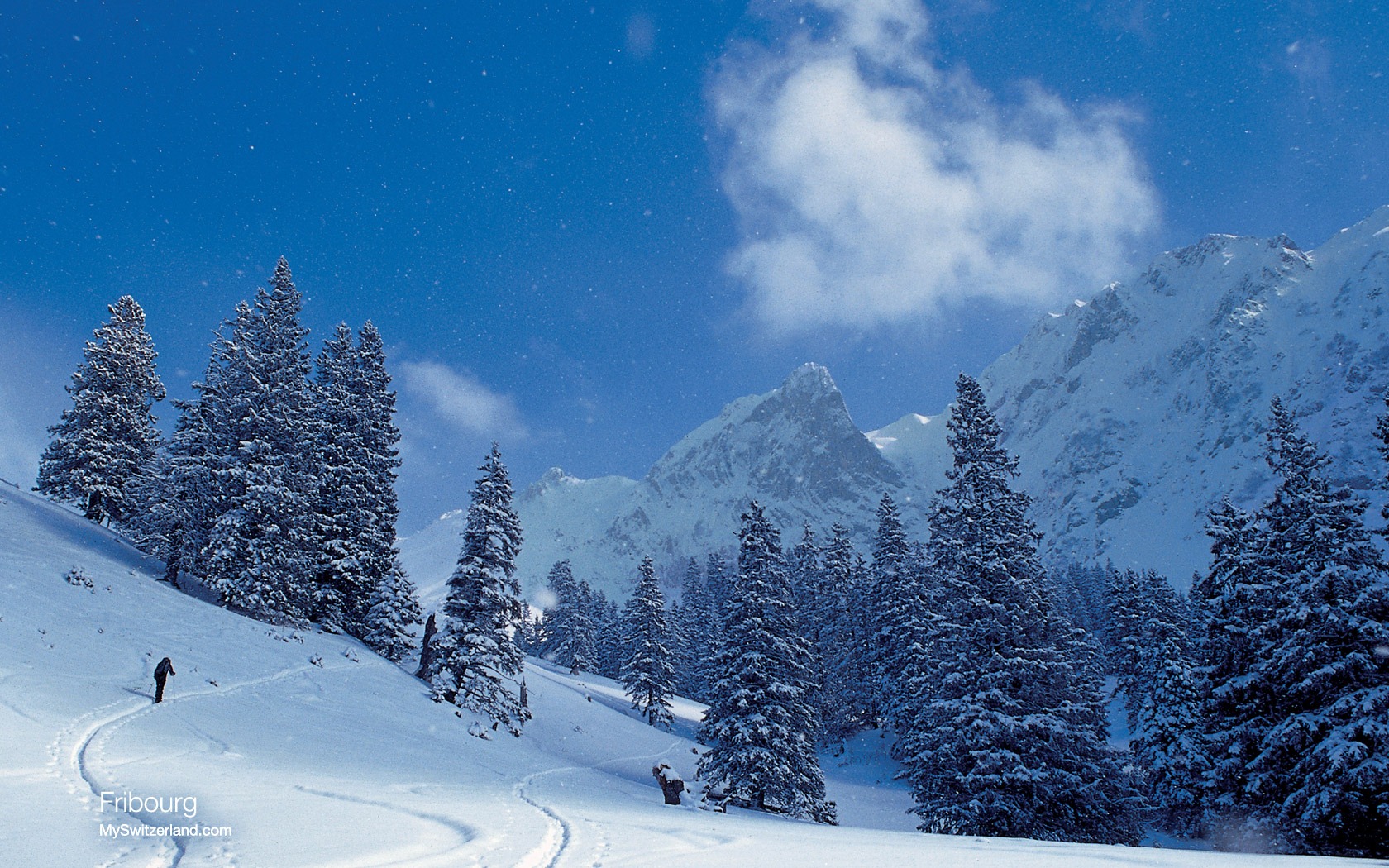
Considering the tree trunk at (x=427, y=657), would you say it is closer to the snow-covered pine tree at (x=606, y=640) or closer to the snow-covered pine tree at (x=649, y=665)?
the snow-covered pine tree at (x=649, y=665)

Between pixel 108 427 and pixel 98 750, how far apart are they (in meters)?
34.4

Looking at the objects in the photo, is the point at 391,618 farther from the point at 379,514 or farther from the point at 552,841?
the point at 552,841

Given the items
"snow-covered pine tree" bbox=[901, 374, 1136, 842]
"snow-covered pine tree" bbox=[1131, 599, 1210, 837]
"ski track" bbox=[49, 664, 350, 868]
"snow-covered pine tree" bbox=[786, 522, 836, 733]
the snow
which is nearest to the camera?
"ski track" bbox=[49, 664, 350, 868]

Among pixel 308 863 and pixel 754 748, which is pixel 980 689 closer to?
pixel 754 748

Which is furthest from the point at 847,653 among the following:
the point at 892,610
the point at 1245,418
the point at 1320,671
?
the point at 1245,418

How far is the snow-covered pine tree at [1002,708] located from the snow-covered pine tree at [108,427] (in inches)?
1488

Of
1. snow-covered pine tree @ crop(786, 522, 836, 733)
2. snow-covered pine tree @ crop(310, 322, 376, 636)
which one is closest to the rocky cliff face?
snow-covered pine tree @ crop(786, 522, 836, 733)

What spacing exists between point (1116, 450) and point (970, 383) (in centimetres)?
21397

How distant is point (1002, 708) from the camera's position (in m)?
16.6

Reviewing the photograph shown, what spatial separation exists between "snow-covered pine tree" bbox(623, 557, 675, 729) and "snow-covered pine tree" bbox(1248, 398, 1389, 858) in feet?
107

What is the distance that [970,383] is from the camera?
843 inches

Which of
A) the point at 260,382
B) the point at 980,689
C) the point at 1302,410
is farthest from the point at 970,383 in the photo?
the point at 1302,410

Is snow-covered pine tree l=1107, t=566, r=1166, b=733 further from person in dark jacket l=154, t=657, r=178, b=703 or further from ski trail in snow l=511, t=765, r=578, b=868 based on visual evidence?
person in dark jacket l=154, t=657, r=178, b=703

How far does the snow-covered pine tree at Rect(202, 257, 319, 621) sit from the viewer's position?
24797 mm
